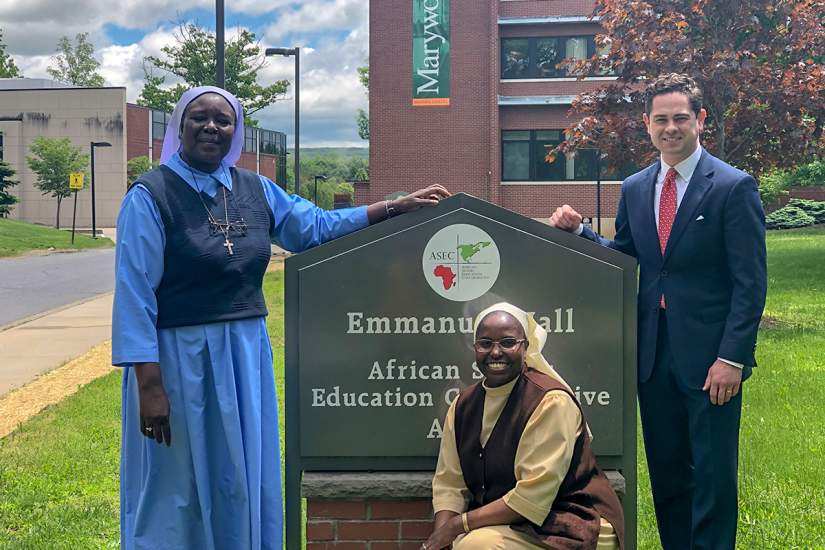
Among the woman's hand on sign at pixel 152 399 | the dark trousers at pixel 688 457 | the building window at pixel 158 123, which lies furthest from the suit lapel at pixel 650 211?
the building window at pixel 158 123

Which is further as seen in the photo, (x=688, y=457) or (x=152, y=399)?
(x=688, y=457)

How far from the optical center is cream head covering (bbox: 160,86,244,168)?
345 cm

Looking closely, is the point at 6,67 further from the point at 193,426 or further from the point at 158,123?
the point at 193,426

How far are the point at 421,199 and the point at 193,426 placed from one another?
3.85 ft

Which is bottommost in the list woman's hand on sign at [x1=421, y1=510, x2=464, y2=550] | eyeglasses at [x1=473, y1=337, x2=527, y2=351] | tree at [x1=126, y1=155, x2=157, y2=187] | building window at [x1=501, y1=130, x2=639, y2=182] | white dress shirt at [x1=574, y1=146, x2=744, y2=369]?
woman's hand on sign at [x1=421, y1=510, x2=464, y2=550]

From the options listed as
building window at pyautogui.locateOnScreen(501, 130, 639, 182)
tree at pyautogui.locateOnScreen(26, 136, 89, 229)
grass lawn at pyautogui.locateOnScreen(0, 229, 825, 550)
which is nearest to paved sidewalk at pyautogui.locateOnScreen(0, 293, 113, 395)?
grass lawn at pyautogui.locateOnScreen(0, 229, 825, 550)

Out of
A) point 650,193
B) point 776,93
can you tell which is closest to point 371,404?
point 650,193

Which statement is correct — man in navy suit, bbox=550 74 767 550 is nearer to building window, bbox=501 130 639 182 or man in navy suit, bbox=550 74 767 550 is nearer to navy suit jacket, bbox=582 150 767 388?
navy suit jacket, bbox=582 150 767 388

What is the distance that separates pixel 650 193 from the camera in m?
3.59

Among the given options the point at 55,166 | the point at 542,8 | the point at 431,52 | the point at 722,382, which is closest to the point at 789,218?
the point at 542,8

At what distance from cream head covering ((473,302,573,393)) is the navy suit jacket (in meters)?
0.56

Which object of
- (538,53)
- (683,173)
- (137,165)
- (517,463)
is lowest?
(517,463)

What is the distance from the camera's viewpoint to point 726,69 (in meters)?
11.1

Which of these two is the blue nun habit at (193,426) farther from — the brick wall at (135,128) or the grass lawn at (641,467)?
the brick wall at (135,128)
